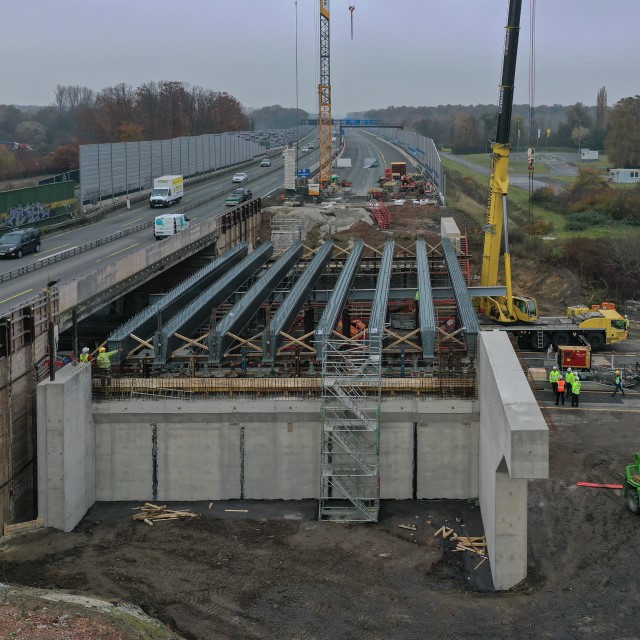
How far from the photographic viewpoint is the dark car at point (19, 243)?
44906 millimetres

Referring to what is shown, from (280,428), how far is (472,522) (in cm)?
665

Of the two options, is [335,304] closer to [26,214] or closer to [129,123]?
[26,214]

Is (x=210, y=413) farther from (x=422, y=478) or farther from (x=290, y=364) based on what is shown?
(x=422, y=478)

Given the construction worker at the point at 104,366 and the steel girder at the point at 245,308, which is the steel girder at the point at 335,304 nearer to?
the steel girder at the point at 245,308

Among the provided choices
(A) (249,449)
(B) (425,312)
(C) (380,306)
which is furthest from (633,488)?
(C) (380,306)

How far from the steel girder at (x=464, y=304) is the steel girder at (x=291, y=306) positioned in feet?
21.4

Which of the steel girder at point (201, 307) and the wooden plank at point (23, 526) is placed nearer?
the wooden plank at point (23, 526)

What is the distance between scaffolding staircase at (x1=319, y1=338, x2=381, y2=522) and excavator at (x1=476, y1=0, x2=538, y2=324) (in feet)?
59.4

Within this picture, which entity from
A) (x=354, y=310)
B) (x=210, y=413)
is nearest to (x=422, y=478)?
(x=210, y=413)

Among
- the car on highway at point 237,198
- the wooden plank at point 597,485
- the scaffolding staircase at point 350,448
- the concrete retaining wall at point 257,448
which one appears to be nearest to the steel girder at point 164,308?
the concrete retaining wall at point 257,448

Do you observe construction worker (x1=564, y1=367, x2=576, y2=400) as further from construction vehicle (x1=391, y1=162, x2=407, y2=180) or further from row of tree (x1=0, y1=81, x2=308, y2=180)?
row of tree (x1=0, y1=81, x2=308, y2=180)

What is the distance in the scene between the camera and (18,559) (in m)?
24.9

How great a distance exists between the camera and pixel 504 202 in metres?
45.4

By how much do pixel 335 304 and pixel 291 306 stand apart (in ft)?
5.84
